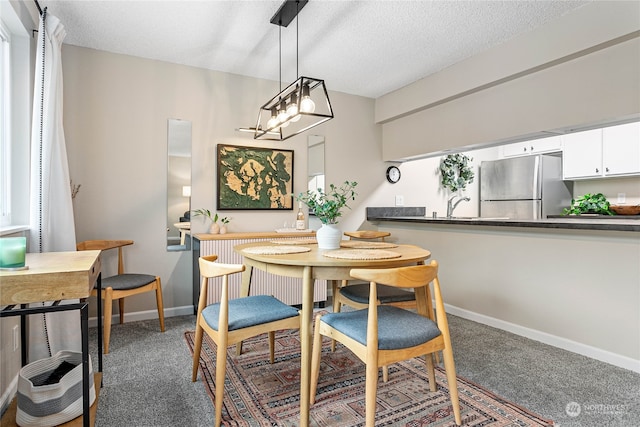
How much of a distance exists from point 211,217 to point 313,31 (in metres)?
1.96

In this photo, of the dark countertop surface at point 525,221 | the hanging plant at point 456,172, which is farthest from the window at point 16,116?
the hanging plant at point 456,172

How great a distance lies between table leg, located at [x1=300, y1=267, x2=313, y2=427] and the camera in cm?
171

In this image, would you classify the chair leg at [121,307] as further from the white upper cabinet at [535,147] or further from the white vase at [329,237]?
the white upper cabinet at [535,147]

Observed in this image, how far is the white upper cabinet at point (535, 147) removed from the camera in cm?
480

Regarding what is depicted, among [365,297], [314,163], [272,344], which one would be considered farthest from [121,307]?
[314,163]

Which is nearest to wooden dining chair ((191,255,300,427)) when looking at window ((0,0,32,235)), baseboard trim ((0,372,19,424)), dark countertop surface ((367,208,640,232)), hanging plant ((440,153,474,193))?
baseboard trim ((0,372,19,424))

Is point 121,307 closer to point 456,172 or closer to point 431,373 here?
point 431,373

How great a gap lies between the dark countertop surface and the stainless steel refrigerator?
932 mm

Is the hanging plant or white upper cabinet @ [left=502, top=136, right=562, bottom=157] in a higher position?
white upper cabinet @ [left=502, top=136, right=562, bottom=157]

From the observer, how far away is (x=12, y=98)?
2.36 m

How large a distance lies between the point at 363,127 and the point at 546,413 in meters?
3.41

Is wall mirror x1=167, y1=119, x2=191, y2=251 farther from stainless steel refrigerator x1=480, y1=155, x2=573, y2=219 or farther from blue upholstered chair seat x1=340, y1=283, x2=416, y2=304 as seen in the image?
stainless steel refrigerator x1=480, y1=155, x2=573, y2=219

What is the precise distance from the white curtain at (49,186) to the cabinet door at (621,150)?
513 centimetres

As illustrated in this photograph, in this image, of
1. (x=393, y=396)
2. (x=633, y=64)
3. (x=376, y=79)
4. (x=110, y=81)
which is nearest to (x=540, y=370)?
(x=393, y=396)
